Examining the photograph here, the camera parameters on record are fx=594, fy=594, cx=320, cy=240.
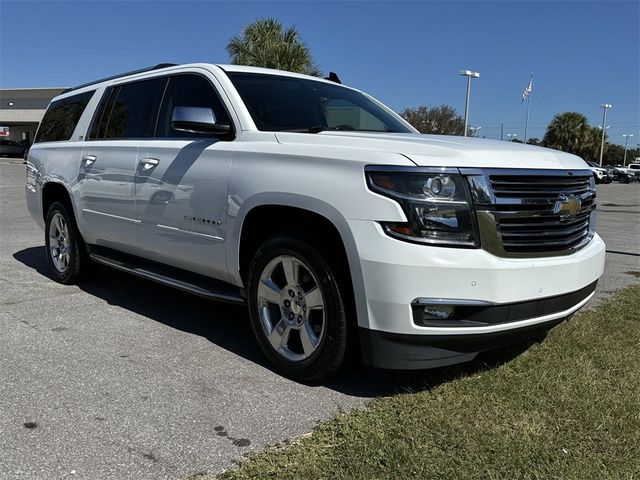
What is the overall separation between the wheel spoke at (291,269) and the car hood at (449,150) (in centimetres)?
70

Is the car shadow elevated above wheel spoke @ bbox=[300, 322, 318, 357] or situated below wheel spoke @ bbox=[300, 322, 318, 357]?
below

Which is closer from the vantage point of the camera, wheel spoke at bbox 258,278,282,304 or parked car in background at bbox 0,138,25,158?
wheel spoke at bbox 258,278,282,304

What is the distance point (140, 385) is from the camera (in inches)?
140

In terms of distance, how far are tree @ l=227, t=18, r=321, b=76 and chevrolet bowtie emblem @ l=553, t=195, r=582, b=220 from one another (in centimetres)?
1644

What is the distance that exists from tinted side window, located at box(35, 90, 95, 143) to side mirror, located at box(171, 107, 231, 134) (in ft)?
8.05

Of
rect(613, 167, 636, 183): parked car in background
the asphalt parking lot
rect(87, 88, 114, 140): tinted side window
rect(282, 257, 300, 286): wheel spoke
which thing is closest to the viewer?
the asphalt parking lot

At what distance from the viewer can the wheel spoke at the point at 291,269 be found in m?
3.56

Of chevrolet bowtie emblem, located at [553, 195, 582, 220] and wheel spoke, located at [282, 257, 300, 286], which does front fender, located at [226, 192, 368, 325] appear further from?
chevrolet bowtie emblem, located at [553, 195, 582, 220]

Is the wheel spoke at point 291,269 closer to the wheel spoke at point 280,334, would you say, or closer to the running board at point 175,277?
the wheel spoke at point 280,334

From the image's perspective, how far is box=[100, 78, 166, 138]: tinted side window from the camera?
4.89 meters

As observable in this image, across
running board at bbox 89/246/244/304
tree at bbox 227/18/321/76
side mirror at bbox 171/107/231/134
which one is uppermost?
tree at bbox 227/18/321/76

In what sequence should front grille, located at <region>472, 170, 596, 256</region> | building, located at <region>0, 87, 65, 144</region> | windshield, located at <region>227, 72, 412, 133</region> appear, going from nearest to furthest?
front grille, located at <region>472, 170, 596, 256</region> → windshield, located at <region>227, 72, 412, 133</region> → building, located at <region>0, 87, 65, 144</region>

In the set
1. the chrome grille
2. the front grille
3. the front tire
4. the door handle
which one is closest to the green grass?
the front tire

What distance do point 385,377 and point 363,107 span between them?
2326mm
